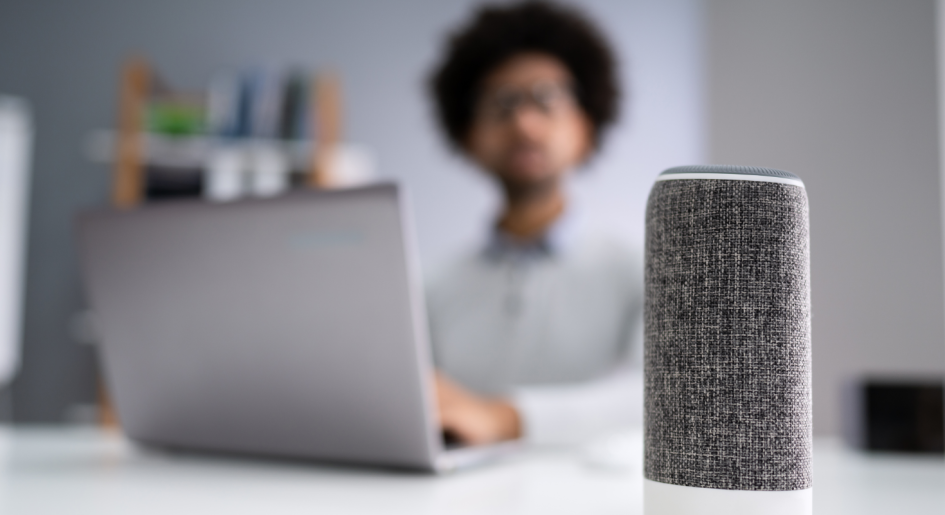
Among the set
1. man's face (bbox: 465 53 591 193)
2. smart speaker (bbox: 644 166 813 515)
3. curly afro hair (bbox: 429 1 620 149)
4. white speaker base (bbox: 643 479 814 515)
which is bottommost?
white speaker base (bbox: 643 479 814 515)

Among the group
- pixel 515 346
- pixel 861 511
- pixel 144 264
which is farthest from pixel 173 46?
pixel 861 511

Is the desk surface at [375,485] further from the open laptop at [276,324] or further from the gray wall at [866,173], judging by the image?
A: the gray wall at [866,173]

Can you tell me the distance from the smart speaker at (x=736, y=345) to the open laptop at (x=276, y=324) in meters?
0.25

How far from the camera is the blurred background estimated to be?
213 centimetres

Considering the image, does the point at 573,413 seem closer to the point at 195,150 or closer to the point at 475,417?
the point at 475,417

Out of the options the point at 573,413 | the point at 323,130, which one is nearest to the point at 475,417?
the point at 573,413

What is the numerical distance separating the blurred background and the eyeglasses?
15.7 inches

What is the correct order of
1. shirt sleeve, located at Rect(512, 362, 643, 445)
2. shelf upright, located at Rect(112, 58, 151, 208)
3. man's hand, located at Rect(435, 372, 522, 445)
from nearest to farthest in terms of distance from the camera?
man's hand, located at Rect(435, 372, 522, 445) → shirt sleeve, located at Rect(512, 362, 643, 445) → shelf upright, located at Rect(112, 58, 151, 208)

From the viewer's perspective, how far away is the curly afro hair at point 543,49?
1754 millimetres

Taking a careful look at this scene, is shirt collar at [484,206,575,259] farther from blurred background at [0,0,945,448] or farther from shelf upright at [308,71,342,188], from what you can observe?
shelf upright at [308,71,342,188]

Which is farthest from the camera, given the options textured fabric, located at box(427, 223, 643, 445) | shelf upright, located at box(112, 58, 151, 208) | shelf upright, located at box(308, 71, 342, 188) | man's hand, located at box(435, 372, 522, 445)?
shelf upright, located at box(308, 71, 342, 188)

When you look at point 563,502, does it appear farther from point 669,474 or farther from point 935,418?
point 935,418

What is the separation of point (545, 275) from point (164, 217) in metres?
0.99

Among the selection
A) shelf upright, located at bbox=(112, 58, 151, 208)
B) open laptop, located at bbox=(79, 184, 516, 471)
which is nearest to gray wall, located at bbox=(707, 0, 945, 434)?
open laptop, located at bbox=(79, 184, 516, 471)
